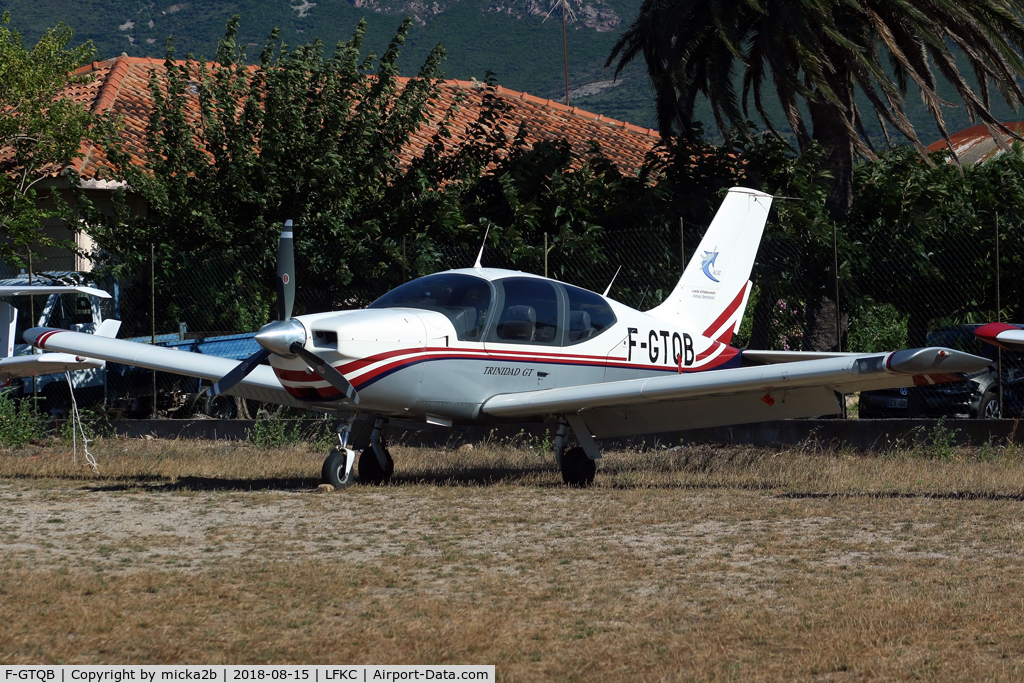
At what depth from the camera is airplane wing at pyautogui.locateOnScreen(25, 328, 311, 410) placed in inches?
446

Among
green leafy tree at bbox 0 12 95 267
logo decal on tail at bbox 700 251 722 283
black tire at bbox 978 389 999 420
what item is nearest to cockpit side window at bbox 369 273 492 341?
logo decal on tail at bbox 700 251 722 283

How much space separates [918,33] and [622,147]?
1925 cm

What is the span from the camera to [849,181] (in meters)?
16.2

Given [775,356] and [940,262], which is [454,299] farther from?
[940,262]

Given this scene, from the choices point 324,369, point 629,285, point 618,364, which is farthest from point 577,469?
point 629,285

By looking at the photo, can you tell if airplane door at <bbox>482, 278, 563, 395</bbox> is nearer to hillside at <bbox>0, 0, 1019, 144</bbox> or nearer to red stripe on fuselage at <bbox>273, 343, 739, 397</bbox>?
red stripe on fuselage at <bbox>273, 343, 739, 397</bbox>

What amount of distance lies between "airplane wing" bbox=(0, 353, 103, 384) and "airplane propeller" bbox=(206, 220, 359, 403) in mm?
2496

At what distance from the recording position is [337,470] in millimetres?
10094

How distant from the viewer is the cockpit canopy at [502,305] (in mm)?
10336

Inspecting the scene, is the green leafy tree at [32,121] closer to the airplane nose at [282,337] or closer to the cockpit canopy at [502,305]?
the cockpit canopy at [502,305]

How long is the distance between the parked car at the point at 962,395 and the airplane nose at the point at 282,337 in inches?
300

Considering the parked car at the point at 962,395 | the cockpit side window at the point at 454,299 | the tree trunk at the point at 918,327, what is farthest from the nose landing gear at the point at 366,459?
the tree trunk at the point at 918,327

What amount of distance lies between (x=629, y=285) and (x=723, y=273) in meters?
2.03

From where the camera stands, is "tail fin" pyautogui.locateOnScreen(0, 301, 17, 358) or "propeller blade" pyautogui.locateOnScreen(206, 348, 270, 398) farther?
"tail fin" pyautogui.locateOnScreen(0, 301, 17, 358)
